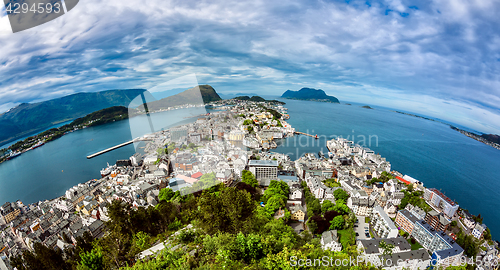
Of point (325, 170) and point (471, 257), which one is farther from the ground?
point (325, 170)

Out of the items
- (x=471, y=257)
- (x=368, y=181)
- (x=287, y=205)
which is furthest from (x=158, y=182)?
(x=471, y=257)

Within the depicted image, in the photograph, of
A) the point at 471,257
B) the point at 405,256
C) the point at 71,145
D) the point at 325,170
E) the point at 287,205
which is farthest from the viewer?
the point at 71,145

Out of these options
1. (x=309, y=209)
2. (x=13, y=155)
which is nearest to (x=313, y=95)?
(x=309, y=209)

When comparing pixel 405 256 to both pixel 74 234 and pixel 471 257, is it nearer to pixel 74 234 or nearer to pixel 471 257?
pixel 471 257

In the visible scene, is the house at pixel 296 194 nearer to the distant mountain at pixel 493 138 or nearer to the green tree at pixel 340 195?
the green tree at pixel 340 195

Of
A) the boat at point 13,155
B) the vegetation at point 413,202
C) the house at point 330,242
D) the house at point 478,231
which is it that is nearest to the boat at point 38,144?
the boat at point 13,155

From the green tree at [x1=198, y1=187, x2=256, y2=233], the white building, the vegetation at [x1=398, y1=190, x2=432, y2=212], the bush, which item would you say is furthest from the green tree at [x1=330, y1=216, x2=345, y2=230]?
the bush

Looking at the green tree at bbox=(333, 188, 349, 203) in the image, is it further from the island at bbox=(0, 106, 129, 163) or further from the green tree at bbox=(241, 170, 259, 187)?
the island at bbox=(0, 106, 129, 163)
